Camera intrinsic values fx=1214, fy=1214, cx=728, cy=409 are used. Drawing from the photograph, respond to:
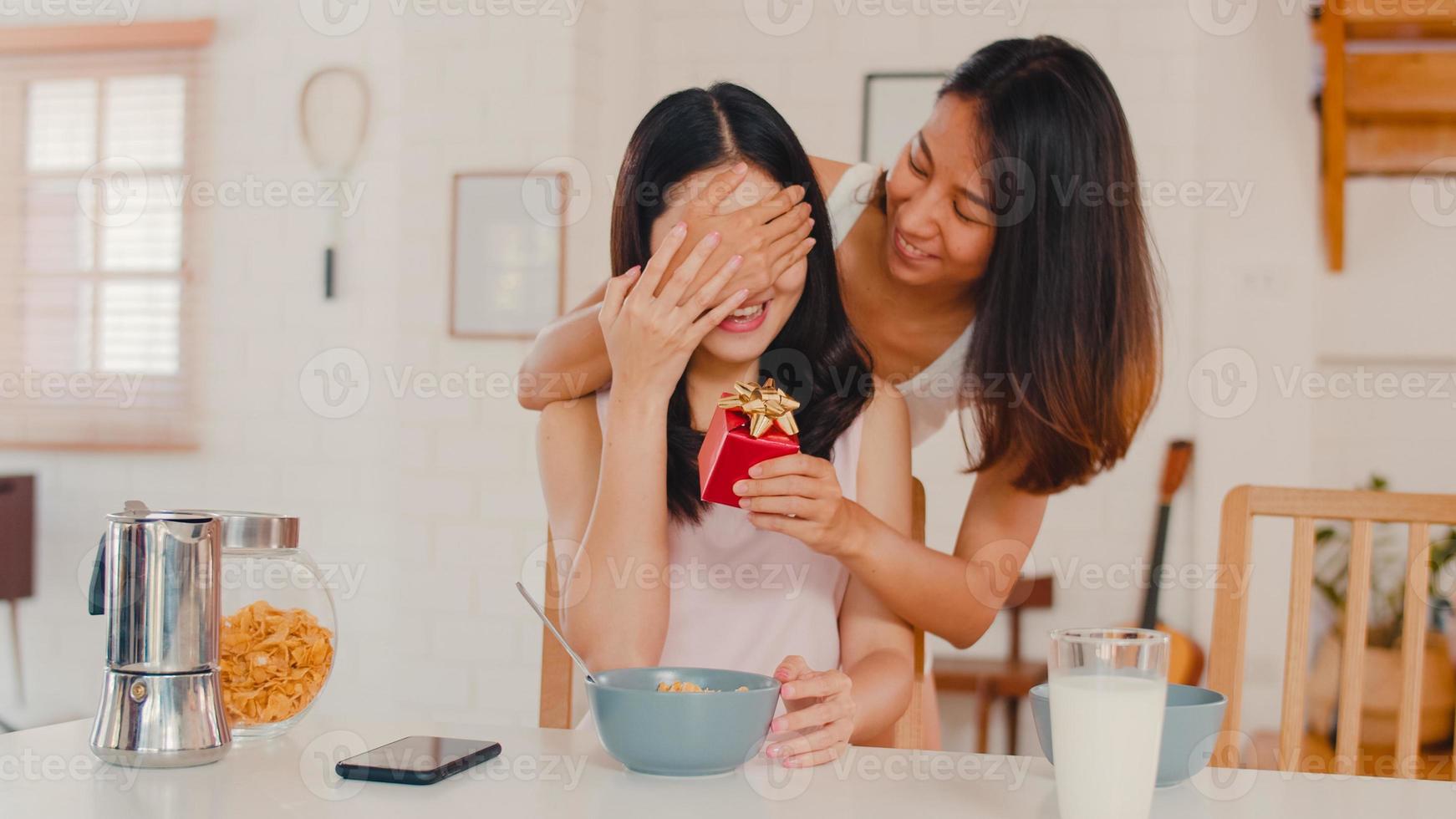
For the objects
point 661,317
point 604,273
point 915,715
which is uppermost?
point 604,273

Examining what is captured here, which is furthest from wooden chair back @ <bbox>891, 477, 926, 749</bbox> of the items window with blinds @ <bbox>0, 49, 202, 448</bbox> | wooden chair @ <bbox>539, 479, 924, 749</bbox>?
window with blinds @ <bbox>0, 49, 202, 448</bbox>

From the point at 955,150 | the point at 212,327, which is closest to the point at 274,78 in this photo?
the point at 212,327

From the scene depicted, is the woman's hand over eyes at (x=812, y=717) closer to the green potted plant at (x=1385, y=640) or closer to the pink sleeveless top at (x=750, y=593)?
the pink sleeveless top at (x=750, y=593)

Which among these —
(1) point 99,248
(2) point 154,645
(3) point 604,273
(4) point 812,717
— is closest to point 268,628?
(2) point 154,645

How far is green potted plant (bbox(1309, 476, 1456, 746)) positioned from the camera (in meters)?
2.20

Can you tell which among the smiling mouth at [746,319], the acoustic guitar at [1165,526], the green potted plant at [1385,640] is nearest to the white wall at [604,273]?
the acoustic guitar at [1165,526]

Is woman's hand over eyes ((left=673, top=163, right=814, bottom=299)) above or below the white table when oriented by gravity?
above

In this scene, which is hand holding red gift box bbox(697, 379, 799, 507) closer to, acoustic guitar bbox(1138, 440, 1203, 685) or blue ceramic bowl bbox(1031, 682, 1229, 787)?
blue ceramic bowl bbox(1031, 682, 1229, 787)

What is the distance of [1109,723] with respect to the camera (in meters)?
0.69

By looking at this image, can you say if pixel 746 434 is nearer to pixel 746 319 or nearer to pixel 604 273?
pixel 746 319

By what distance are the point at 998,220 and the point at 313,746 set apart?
86 centimetres

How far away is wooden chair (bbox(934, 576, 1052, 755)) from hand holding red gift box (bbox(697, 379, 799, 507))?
1.72 metres

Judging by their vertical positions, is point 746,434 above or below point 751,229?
below

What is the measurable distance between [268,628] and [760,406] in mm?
404
